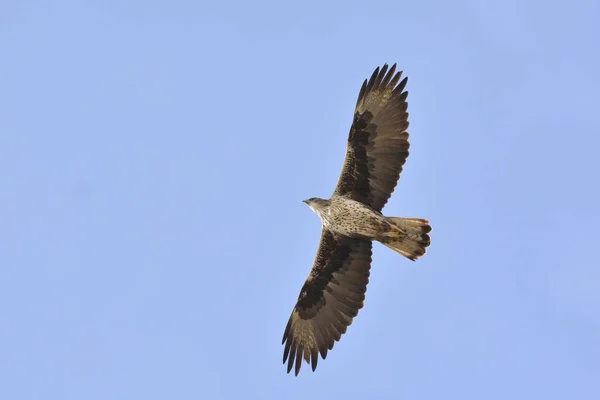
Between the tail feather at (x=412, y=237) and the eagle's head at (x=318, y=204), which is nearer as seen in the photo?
the tail feather at (x=412, y=237)

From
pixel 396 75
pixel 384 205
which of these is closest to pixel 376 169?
pixel 384 205

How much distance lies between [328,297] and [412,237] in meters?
2.11

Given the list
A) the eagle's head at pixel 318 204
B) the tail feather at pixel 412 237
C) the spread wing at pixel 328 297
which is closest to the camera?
the tail feather at pixel 412 237

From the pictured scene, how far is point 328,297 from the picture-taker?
1697cm

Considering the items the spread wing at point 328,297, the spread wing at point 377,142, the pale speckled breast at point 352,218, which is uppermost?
the spread wing at point 377,142

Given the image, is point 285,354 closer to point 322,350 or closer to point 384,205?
point 322,350

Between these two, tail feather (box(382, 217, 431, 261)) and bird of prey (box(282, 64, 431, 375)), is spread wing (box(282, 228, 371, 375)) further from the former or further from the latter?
tail feather (box(382, 217, 431, 261))

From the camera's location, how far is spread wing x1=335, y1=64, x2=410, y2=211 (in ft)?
51.9

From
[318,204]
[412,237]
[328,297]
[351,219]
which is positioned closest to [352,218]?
[351,219]

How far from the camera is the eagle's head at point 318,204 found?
16.3 meters

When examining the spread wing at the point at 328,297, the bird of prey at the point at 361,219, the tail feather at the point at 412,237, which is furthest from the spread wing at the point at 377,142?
the spread wing at the point at 328,297

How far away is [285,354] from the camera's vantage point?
679 inches

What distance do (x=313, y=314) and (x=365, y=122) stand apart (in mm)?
3743

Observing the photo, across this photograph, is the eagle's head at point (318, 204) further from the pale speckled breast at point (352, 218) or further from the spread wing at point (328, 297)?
the spread wing at point (328, 297)
